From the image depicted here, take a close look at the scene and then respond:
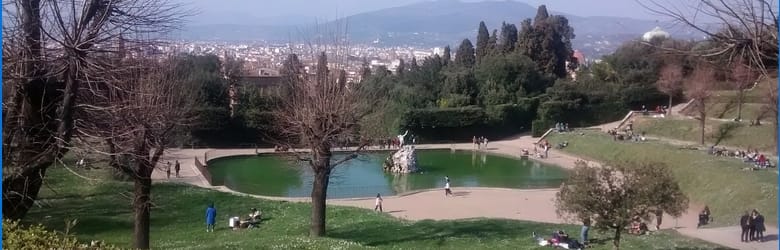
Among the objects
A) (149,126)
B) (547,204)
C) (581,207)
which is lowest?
(547,204)

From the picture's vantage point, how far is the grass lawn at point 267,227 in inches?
580

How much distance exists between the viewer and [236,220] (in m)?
Answer: 17.9

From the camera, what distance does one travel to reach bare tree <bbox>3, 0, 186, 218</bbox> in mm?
6887

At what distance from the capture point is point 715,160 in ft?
93.6

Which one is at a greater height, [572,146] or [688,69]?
[688,69]

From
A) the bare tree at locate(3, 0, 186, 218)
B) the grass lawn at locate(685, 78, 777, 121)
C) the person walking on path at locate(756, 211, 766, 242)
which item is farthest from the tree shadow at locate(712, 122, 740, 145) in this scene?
the bare tree at locate(3, 0, 186, 218)

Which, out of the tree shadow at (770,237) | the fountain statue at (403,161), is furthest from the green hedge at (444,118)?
the tree shadow at (770,237)

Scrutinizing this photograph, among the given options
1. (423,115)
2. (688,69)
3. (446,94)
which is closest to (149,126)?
(423,115)

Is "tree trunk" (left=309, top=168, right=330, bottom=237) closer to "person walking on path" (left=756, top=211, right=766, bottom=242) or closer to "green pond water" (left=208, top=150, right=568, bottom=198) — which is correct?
"person walking on path" (left=756, top=211, right=766, bottom=242)

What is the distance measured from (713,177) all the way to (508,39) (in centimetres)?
2970

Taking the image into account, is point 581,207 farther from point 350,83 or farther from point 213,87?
point 213,87

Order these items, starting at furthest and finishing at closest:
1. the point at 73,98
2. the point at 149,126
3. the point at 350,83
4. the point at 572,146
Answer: the point at 572,146, the point at 350,83, the point at 149,126, the point at 73,98

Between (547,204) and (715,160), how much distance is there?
8616 millimetres

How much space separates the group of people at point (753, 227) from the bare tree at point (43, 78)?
13.2m
